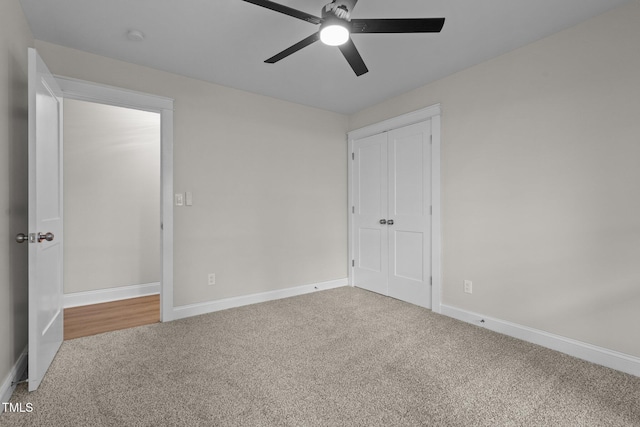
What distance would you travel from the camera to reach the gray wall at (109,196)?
11.9ft

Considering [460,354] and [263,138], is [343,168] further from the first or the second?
[460,354]

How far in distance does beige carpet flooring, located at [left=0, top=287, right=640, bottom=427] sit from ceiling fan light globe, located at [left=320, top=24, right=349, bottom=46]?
6.71 feet

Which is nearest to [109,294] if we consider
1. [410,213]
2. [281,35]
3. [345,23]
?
[281,35]

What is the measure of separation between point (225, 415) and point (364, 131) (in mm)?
3471

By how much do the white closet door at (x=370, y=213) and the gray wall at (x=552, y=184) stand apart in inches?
33.3

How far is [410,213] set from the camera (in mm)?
3578

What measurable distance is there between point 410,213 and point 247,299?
2.10 m

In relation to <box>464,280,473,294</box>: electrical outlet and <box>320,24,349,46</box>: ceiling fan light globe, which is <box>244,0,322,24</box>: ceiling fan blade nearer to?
<box>320,24,349,46</box>: ceiling fan light globe

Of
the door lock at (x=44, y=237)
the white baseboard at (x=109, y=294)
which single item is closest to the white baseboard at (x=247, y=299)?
the white baseboard at (x=109, y=294)

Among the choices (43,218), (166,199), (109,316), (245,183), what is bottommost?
(109,316)

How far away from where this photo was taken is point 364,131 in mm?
4141

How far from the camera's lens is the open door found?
1808 mm

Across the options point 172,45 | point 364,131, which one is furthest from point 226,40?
point 364,131

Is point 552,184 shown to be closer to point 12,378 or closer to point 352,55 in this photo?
point 352,55
